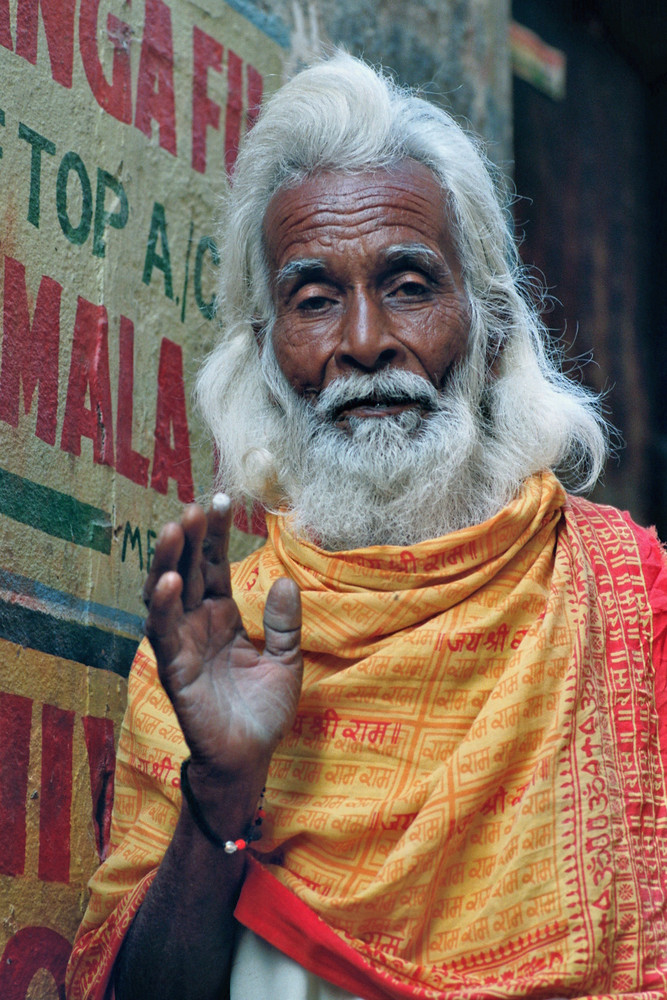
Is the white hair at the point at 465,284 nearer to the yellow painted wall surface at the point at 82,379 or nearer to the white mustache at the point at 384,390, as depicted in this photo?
the white mustache at the point at 384,390

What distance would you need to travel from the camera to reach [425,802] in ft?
Answer: 6.51

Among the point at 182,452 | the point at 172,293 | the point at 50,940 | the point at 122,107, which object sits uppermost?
the point at 122,107

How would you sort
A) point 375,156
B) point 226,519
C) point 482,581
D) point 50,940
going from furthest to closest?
1. point 375,156
2. point 50,940
3. point 482,581
4. point 226,519

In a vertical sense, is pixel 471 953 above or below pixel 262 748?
below

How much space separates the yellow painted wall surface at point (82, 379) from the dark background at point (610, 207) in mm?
1849

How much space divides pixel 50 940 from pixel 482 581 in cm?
106

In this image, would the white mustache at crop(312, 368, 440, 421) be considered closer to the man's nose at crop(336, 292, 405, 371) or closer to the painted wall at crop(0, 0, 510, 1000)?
the man's nose at crop(336, 292, 405, 371)

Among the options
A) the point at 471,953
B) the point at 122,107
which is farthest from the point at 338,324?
the point at 471,953

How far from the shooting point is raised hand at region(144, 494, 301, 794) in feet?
5.75

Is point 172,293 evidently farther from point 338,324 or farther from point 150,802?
point 150,802

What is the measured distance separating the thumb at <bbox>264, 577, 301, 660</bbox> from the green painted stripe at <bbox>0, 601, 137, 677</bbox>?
59 centimetres

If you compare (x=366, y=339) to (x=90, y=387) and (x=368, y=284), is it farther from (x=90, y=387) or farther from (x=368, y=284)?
(x=90, y=387)

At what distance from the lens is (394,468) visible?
2336mm

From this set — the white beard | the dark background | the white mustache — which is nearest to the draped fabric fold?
the white beard
